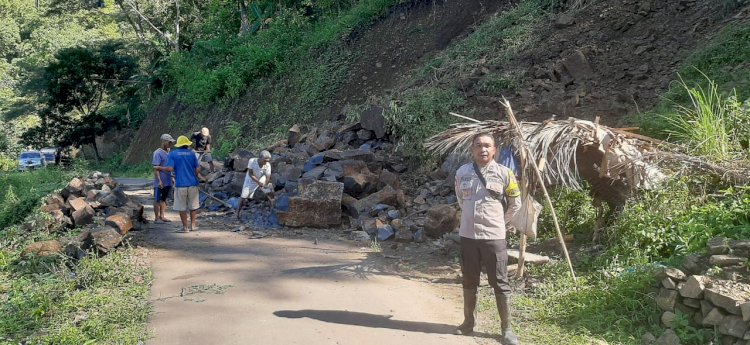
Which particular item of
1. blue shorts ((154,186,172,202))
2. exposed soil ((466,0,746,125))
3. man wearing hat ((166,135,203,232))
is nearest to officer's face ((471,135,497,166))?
exposed soil ((466,0,746,125))

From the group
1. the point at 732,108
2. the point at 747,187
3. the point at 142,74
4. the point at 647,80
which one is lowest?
the point at 747,187

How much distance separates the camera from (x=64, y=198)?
37.2 ft

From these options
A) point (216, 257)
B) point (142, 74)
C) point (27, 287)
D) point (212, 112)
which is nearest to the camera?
point (27, 287)

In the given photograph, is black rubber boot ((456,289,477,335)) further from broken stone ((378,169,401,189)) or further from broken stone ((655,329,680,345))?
broken stone ((378,169,401,189))

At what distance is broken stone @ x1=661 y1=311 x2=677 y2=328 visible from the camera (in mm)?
5266

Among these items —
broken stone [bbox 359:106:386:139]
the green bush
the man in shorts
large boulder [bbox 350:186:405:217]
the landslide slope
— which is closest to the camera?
the green bush

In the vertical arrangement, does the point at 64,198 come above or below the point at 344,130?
below

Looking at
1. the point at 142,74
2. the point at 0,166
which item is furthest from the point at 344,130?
the point at 142,74

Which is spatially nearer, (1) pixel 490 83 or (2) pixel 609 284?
(2) pixel 609 284

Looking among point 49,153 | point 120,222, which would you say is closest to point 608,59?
point 120,222

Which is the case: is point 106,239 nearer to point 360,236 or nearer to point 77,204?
point 77,204

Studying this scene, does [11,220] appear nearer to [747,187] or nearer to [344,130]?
[344,130]

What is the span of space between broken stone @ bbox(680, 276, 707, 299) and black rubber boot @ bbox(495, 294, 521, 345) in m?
1.43

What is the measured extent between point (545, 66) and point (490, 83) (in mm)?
1196
